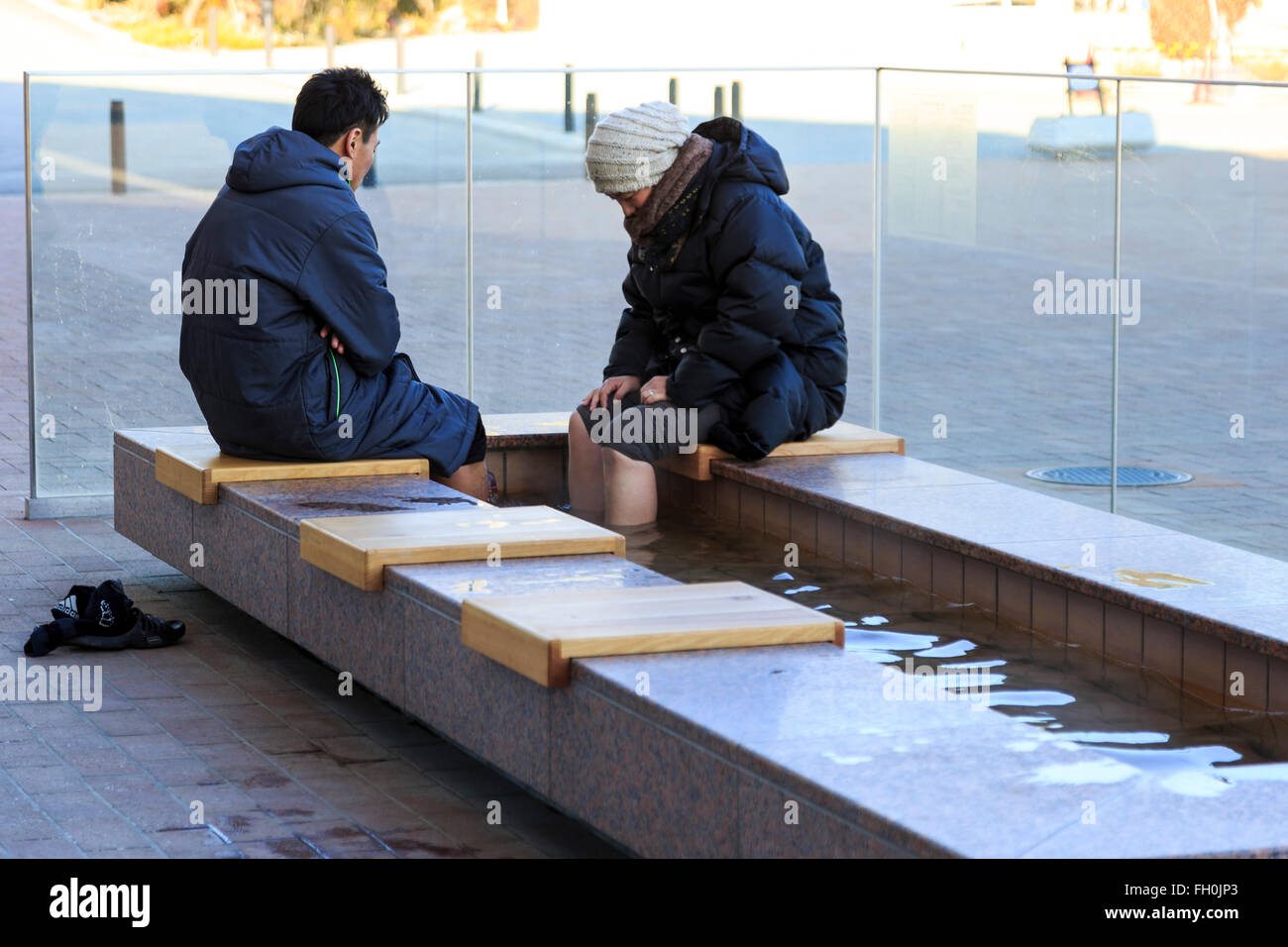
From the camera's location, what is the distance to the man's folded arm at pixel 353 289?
6031 mm

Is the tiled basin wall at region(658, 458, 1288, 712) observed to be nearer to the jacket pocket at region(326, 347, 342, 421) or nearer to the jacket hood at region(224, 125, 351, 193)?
the jacket pocket at region(326, 347, 342, 421)

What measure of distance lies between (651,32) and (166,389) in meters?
24.1

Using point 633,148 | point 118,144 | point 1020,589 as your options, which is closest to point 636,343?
point 633,148

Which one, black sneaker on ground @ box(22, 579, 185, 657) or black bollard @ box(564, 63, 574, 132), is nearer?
black sneaker on ground @ box(22, 579, 185, 657)

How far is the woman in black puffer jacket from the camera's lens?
657cm

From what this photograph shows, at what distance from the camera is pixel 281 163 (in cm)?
609

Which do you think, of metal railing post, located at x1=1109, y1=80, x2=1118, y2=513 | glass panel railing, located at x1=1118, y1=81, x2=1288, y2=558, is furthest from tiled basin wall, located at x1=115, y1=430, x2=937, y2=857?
glass panel railing, located at x1=1118, y1=81, x2=1288, y2=558

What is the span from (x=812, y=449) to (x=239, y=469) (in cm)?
210

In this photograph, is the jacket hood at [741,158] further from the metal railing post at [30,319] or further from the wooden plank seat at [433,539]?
the metal railing post at [30,319]

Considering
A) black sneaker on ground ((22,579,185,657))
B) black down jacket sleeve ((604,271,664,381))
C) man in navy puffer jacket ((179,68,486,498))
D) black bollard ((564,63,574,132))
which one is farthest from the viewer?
black bollard ((564,63,574,132))

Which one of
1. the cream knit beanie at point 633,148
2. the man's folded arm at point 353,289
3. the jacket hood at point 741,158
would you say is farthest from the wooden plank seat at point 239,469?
the jacket hood at point 741,158

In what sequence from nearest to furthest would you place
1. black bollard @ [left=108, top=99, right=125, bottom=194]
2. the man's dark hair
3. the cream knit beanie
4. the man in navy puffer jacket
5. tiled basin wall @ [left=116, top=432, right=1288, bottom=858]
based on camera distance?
tiled basin wall @ [left=116, top=432, right=1288, bottom=858] → the man in navy puffer jacket → the man's dark hair → the cream knit beanie → black bollard @ [left=108, top=99, right=125, bottom=194]

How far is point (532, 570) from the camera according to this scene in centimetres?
494
